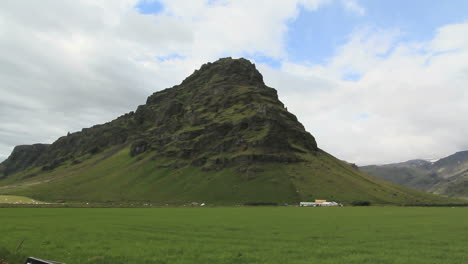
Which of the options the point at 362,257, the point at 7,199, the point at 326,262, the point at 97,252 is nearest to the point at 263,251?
the point at 326,262

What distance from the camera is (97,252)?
25.5 metres

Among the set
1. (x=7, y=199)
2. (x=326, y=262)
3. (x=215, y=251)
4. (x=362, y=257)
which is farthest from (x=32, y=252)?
(x=7, y=199)

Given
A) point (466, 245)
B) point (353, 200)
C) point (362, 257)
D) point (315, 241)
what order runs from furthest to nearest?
point (353, 200) < point (315, 241) < point (466, 245) < point (362, 257)

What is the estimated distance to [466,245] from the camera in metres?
31.3

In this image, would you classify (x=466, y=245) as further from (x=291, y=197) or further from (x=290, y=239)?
(x=291, y=197)

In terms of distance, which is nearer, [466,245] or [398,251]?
[398,251]

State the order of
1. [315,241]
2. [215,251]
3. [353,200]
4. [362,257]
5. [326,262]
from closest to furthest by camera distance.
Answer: [326,262]
[362,257]
[215,251]
[315,241]
[353,200]

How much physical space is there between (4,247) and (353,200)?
188357mm

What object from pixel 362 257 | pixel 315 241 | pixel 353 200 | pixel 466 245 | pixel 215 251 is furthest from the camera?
pixel 353 200

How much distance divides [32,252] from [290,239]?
2407 centimetres

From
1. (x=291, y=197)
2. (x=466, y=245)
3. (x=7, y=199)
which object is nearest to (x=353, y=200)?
(x=291, y=197)

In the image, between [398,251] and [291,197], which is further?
[291,197]

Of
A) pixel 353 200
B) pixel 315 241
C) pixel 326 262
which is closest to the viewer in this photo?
pixel 326 262

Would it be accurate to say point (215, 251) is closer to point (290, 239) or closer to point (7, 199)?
point (290, 239)
